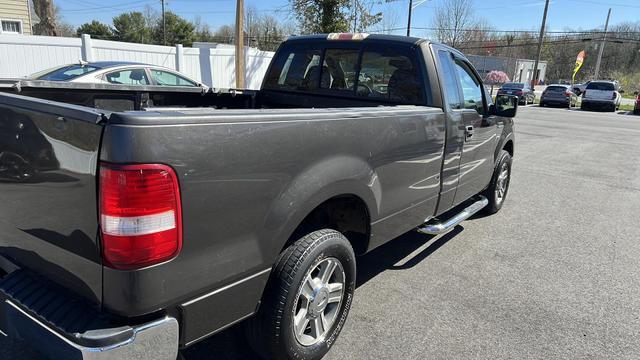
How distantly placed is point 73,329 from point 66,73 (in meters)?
7.80

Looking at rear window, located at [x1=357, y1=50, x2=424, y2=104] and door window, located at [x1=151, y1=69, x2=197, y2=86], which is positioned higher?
rear window, located at [x1=357, y1=50, x2=424, y2=104]

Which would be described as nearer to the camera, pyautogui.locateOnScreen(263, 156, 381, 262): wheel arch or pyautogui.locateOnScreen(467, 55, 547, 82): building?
pyautogui.locateOnScreen(263, 156, 381, 262): wheel arch

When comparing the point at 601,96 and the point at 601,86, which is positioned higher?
the point at 601,86

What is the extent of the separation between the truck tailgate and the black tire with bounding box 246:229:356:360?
85 centimetres

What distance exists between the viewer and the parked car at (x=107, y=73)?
8.19 meters

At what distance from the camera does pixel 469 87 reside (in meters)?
4.62

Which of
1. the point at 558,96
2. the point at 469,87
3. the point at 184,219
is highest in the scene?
the point at 469,87

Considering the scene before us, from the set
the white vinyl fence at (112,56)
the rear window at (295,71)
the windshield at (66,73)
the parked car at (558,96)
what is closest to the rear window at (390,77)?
the rear window at (295,71)

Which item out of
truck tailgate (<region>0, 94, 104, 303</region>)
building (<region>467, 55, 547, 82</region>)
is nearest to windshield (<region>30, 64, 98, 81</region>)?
truck tailgate (<region>0, 94, 104, 303</region>)

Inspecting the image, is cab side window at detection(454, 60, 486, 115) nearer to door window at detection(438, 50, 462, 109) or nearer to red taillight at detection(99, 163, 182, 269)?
door window at detection(438, 50, 462, 109)

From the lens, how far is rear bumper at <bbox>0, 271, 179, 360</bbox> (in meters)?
1.78

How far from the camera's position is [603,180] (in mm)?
8508

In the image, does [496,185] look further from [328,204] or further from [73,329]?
[73,329]

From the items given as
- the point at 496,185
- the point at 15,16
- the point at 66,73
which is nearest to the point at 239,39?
the point at 66,73
